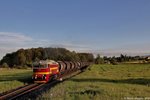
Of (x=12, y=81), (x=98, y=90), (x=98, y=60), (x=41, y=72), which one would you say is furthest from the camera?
(x=98, y=60)

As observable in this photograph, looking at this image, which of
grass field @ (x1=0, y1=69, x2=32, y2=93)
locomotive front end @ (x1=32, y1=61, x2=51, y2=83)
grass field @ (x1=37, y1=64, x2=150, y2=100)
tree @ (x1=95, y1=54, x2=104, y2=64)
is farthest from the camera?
tree @ (x1=95, y1=54, x2=104, y2=64)

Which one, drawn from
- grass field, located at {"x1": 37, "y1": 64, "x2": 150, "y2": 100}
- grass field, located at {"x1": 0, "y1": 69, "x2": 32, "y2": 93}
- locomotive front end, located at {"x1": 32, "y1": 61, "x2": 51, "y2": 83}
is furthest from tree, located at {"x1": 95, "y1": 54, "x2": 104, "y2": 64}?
grass field, located at {"x1": 37, "y1": 64, "x2": 150, "y2": 100}

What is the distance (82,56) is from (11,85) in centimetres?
13962

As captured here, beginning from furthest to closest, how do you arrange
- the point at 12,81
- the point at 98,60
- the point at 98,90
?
the point at 98,60
the point at 12,81
the point at 98,90

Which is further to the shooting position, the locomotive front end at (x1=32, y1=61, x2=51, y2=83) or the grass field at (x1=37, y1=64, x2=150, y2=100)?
the locomotive front end at (x1=32, y1=61, x2=51, y2=83)

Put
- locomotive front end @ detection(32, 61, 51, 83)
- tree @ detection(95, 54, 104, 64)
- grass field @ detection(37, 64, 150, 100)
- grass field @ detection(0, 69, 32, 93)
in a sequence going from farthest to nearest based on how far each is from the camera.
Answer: tree @ detection(95, 54, 104, 64) → locomotive front end @ detection(32, 61, 51, 83) → grass field @ detection(0, 69, 32, 93) → grass field @ detection(37, 64, 150, 100)

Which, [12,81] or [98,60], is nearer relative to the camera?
[12,81]

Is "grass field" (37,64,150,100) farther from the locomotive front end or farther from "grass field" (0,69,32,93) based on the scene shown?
"grass field" (0,69,32,93)

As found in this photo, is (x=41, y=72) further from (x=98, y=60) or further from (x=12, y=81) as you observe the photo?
(x=98, y=60)

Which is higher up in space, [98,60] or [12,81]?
[98,60]

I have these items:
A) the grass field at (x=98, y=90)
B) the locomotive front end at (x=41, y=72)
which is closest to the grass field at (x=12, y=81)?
the locomotive front end at (x=41, y=72)

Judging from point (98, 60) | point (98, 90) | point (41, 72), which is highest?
point (98, 60)

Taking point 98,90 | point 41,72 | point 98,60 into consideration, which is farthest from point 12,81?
point 98,60

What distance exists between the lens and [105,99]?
1614cm
